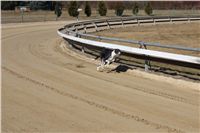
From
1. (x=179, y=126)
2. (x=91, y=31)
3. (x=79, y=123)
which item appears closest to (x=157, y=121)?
(x=179, y=126)

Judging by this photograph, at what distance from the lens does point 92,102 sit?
312 inches

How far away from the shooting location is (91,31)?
29.0 m

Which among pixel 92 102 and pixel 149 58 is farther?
pixel 149 58

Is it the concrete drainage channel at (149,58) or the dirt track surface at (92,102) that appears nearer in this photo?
the dirt track surface at (92,102)

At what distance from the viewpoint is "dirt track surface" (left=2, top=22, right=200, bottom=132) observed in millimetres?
6516

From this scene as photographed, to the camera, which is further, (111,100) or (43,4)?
(43,4)

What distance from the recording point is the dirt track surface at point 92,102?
257 inches

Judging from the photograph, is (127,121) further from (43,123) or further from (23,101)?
(23,101)

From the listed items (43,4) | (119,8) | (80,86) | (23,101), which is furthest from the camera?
(43,4)

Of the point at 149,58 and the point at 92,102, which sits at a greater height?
the point at 149,58

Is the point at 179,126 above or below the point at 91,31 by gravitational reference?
above

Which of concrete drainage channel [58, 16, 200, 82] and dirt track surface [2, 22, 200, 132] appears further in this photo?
concrete drainage channel [58, 16, 200, 82]

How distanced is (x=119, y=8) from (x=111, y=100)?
174ft

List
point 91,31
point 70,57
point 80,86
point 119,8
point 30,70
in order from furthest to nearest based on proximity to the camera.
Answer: point 119,8 → point 91,31 → point 70,57 → point 30,70 → point 80,86
